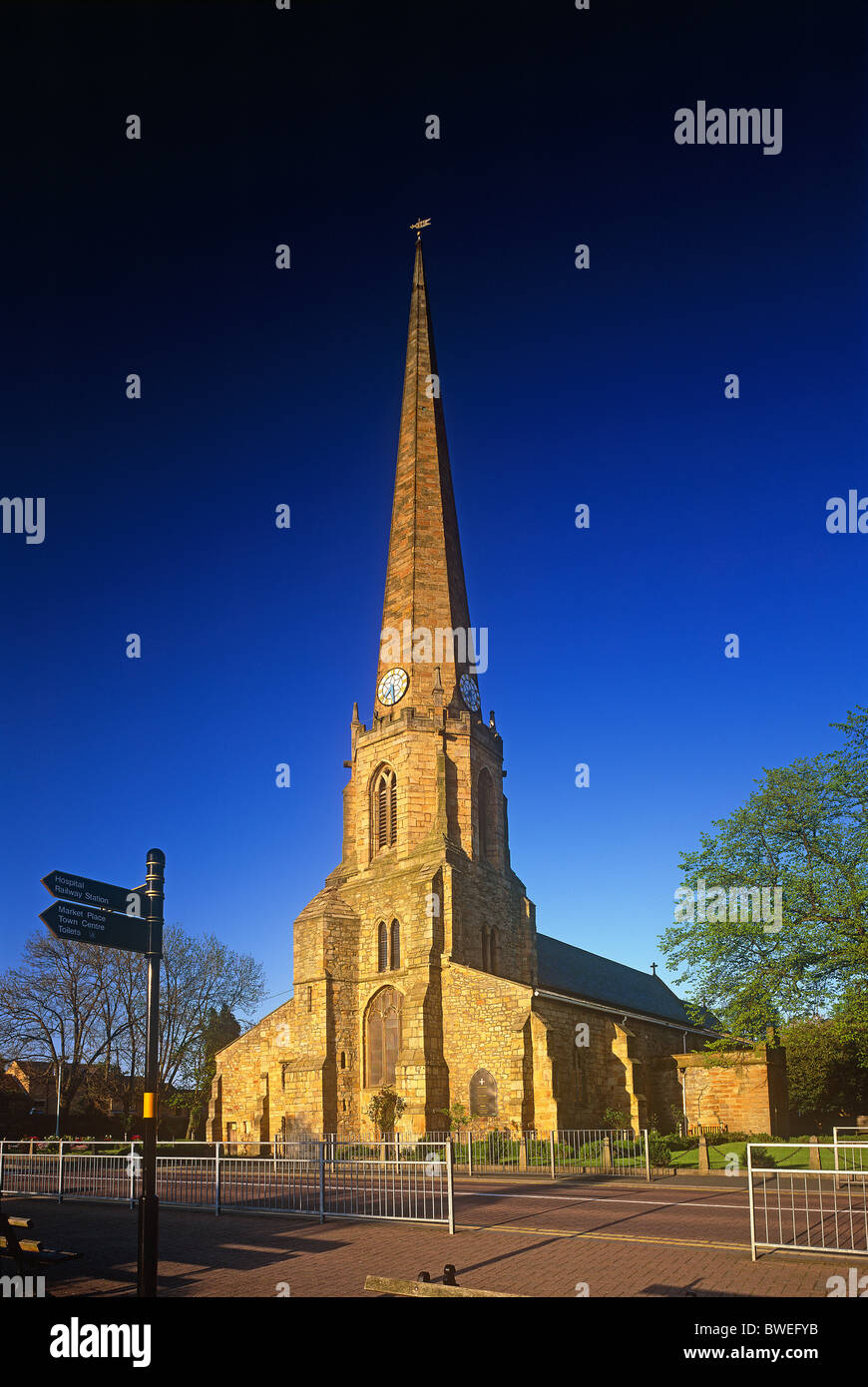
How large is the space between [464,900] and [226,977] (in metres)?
23.4

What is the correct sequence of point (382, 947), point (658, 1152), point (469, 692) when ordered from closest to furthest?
point (658, 1152)
point (382, 947)
point (469, 692)

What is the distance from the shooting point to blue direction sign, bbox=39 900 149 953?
9.66 m

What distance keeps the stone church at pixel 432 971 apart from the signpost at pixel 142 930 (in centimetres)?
2397

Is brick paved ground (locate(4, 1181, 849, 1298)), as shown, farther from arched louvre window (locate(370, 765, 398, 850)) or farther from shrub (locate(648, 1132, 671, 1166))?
arched louvre window (locate(370, 765, 398, 850))

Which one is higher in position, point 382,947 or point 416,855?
point 416,855

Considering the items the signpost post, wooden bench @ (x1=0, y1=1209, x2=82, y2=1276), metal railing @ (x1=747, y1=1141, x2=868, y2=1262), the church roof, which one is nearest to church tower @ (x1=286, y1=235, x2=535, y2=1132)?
the church roof

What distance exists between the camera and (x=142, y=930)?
10.4 metres

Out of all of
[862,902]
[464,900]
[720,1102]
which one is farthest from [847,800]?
[464,900]

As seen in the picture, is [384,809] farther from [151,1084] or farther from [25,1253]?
[151,1084]

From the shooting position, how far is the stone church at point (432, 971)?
108 ft

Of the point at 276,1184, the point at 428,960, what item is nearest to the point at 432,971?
the point at 428,960

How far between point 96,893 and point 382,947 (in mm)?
29111

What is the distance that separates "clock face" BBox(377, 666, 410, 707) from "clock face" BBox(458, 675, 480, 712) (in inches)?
92.4

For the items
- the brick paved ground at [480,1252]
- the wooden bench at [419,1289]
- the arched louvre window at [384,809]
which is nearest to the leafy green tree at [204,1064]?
the arched louvre window at [384,809]
